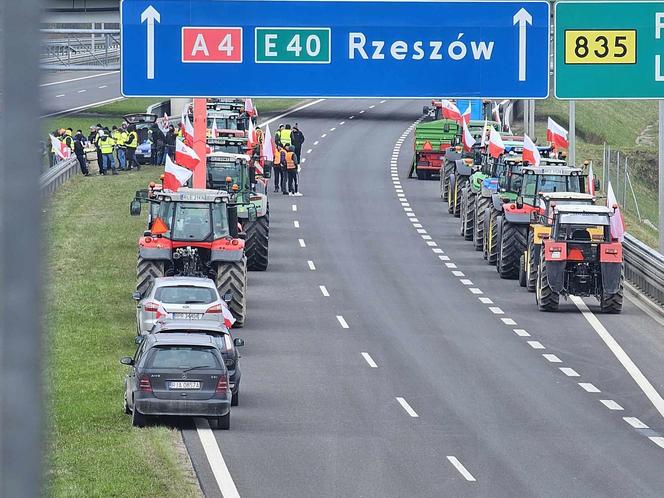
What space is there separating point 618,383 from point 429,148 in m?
33.7

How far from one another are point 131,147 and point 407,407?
38.2 meters

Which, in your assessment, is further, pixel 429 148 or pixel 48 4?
pixel 429 148

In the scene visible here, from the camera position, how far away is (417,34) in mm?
20219

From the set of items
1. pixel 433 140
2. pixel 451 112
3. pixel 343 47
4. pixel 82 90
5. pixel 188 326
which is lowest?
pixel 188 326

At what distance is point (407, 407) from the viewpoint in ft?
81.3

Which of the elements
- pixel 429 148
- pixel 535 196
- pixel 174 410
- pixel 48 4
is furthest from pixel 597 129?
pixel 48 4

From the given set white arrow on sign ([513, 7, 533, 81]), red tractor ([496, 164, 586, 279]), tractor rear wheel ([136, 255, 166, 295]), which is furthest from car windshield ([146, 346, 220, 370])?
red tractor ([496, 164, 586, 279])

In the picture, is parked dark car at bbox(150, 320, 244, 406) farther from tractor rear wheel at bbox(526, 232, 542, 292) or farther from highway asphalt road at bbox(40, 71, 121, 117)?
highway asphalt road at bbox(40, 71, 121, 117)

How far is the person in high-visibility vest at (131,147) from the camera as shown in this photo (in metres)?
60.7

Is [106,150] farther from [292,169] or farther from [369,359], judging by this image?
[369,359]

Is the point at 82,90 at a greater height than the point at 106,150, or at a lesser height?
greater

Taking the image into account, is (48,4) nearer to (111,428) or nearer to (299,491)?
(299,491)

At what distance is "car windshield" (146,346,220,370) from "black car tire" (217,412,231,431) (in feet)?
2.93

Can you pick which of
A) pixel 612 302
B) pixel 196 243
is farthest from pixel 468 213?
pixel 196 243
